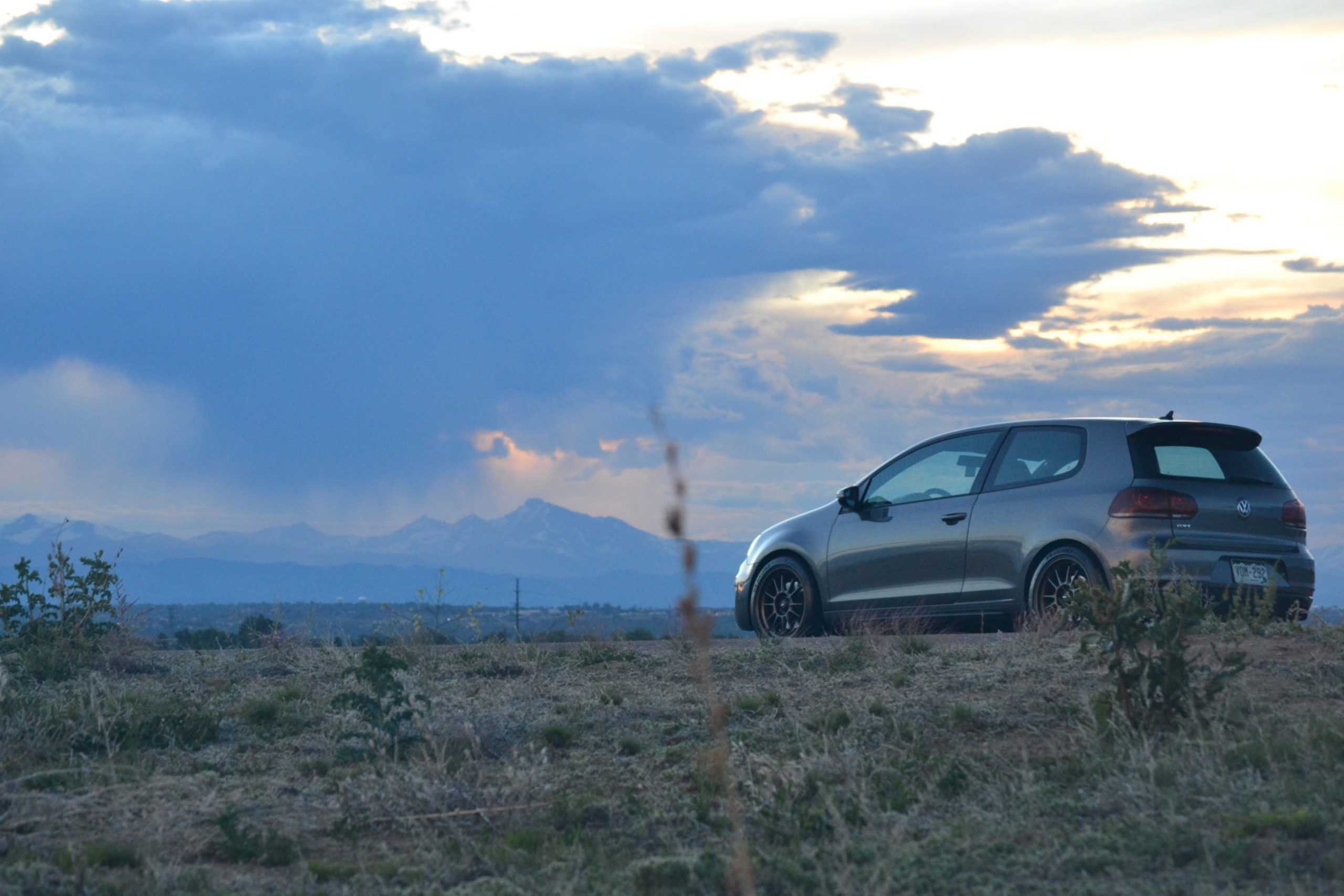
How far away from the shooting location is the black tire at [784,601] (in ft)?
33.2

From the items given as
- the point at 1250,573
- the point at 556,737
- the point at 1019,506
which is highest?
the point at 1019,506

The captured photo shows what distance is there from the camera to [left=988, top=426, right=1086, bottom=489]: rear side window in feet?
28.1

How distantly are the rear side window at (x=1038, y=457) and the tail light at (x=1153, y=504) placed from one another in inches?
19.3

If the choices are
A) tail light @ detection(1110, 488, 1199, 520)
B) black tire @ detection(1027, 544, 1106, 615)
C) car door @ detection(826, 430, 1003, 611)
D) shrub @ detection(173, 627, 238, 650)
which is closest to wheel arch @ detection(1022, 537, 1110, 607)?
black tire @ detection(1027, 544, 1106, 615)

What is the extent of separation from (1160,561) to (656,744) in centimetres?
234

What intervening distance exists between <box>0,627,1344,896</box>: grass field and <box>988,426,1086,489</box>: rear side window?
78.8 inches

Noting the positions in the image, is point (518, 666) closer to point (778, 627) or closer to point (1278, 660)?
point (778, 627)

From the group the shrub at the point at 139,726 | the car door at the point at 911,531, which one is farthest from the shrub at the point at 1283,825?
the car door at the point at 911,531

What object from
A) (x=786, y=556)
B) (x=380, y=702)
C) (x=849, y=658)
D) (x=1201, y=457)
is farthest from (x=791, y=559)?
(x=380, y=702)

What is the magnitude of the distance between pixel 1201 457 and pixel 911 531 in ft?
7.04

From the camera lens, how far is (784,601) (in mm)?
10383

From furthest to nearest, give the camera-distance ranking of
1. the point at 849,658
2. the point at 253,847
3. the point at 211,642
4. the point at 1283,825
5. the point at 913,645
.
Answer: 1. the point at 211,642
2. the point at 913,645
3. the point at 849,658
4. the point at 253,847
5. the point at 1283,825

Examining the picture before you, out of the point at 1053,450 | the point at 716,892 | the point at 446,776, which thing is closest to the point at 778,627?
the point at 1053,450

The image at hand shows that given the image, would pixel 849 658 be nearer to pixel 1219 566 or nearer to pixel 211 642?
pixel 1219 566
